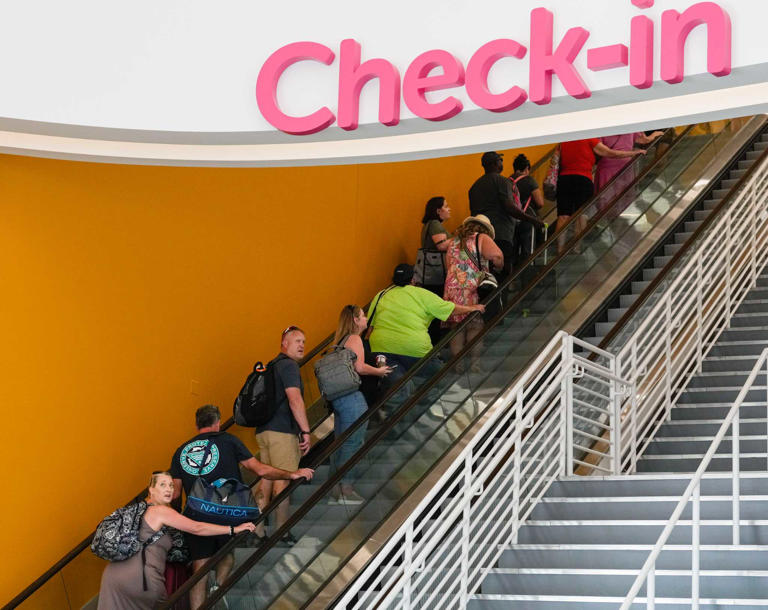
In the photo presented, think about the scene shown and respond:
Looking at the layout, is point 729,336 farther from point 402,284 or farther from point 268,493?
point 268,493

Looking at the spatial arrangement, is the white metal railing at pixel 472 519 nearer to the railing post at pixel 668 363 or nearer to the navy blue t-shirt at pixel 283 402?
the railing post at pixel 668 363

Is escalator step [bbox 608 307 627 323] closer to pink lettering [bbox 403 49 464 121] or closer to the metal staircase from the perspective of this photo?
the metal staircase

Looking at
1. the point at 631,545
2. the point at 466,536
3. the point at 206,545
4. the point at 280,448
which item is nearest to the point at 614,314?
the point at 280,448

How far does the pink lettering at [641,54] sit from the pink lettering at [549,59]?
0.77 ft

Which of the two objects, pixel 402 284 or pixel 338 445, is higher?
pixel 402 284

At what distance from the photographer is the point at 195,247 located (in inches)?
385

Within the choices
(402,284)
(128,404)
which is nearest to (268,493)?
(128,404)

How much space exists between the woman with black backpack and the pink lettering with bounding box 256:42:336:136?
7.13ft

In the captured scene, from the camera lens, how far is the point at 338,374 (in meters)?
8.65

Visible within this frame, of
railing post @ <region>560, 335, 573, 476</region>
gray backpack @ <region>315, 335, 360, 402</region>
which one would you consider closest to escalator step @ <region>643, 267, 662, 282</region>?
railing post @ <region>560, 335, 573, 476</region>

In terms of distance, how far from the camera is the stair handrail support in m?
9.05

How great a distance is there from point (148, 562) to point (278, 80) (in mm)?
2840

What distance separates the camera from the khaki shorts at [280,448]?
8.41 meters

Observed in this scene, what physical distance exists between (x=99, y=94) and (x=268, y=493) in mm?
2802
